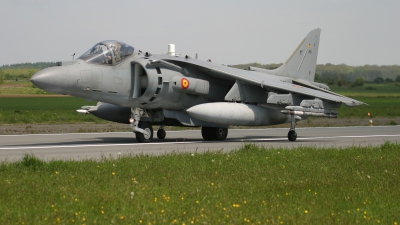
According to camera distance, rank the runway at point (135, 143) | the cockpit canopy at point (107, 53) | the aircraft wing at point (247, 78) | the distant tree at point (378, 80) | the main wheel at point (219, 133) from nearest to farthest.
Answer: the runway at point (135, 143), the cockpit canopy at point (107, 53), the aircraft wing at point (247, 78), the main wheel at point (219, 133), the distant tree at point (378, 80)

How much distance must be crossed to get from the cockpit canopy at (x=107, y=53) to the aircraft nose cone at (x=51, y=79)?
4.07 ft

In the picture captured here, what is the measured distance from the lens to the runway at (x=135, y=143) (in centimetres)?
1485

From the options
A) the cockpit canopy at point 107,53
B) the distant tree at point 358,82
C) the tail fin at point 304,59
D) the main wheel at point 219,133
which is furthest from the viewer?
the distant tree at point 358,82

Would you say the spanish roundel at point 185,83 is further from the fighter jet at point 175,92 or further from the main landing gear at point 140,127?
the main landing gear at point 140,127

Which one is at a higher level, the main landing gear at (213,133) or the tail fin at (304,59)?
the tail fin at (304,59)

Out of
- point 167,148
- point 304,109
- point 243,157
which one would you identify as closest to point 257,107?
point 304,109

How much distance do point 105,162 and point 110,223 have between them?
191 inches

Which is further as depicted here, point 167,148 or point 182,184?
point 167,148

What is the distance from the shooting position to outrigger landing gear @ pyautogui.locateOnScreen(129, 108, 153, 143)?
708 inches

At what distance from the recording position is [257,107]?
19.3 m

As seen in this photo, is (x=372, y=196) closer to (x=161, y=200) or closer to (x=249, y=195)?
(x=249, y=195)

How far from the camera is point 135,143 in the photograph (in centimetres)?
1805

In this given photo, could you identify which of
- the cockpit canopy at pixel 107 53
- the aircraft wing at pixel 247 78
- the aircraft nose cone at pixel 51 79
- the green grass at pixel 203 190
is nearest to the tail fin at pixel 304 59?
the aircraft wing at pixel 247 78

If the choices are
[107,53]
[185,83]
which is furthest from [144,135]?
[107,53]
